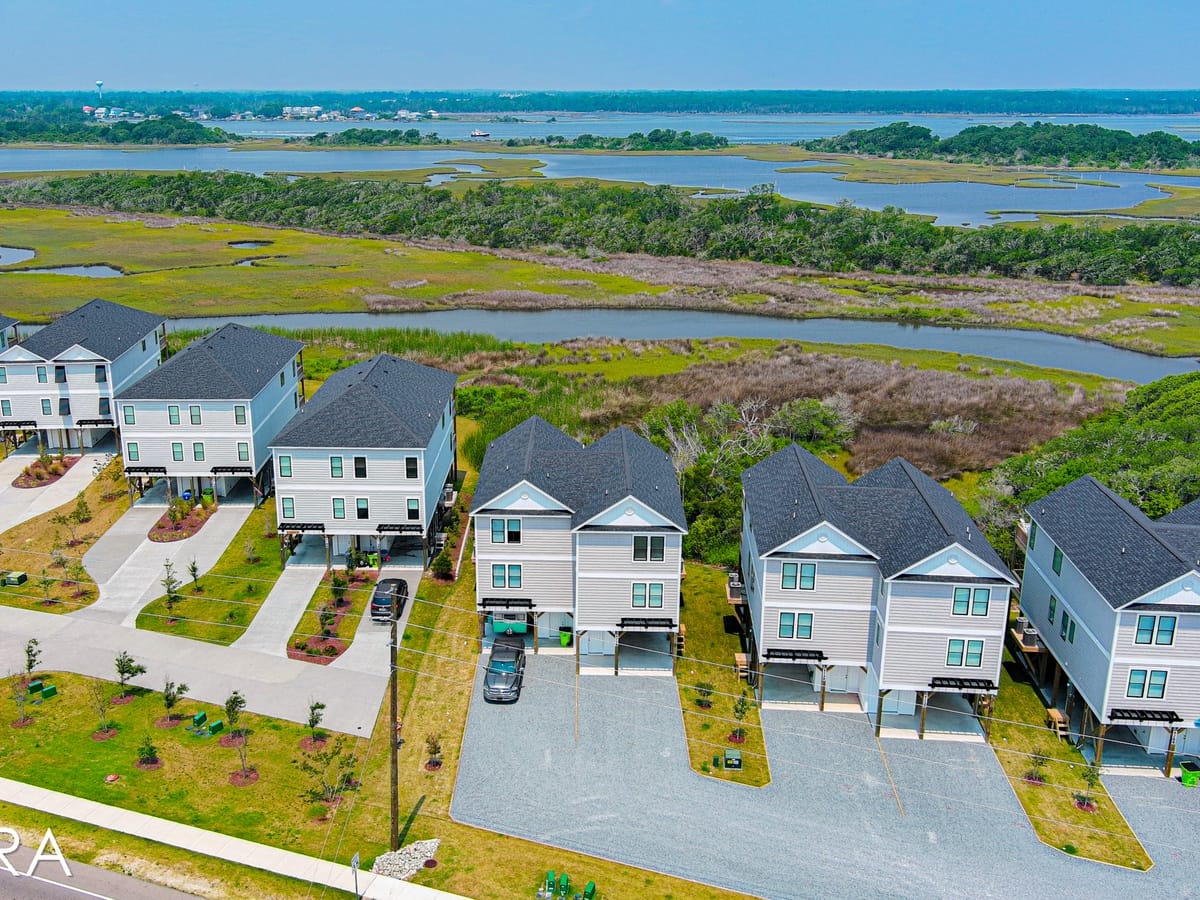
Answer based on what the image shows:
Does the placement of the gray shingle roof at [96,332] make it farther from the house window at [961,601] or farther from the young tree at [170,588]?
the house window at [961,601]

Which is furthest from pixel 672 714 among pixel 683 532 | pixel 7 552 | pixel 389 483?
pixel 7 552

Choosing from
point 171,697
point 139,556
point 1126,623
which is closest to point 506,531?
point 171,697

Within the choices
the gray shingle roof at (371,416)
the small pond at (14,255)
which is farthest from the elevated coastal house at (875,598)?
the small pond at (14,255)

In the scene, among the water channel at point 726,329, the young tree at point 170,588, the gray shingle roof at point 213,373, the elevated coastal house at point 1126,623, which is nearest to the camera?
the elevated coastal house at point 1126,623

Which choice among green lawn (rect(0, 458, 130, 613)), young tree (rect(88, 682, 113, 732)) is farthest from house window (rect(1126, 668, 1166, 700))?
green lawn (rect(0, 458, 130, 613))

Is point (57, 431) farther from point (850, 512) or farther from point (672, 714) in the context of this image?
point (850, 512)

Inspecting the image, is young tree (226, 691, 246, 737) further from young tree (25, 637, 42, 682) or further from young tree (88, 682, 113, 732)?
young tree (25, 637, 42, 682)
